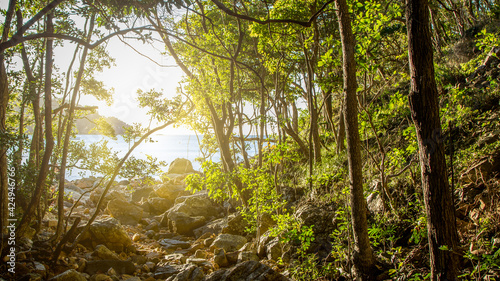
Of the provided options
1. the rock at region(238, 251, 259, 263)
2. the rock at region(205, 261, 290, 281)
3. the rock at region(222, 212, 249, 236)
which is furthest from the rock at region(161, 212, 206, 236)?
the rock at region(205, 261, 290, 281)

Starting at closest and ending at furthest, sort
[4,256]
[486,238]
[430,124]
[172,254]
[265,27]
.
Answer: [430,124] < [486,238] < [4,256] < [265,27] < [172,254]

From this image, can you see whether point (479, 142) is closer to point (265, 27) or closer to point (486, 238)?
point (486, 238)

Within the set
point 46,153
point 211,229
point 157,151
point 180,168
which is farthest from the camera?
point 157,151

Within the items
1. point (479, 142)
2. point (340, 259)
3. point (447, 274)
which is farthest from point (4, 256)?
point (479, 142)

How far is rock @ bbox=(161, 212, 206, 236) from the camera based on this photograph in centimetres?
980

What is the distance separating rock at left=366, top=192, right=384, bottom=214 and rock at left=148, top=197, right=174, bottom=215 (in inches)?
422

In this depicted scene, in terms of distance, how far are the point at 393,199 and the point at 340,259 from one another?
4.92ft

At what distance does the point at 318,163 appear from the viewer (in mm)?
8719

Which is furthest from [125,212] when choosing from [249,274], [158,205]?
[249,274]

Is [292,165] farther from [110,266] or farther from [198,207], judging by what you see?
[110,266]

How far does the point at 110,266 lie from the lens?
634 centimetres

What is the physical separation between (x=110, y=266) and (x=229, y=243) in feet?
9.73

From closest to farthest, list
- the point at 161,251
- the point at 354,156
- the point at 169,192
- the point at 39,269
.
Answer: the point at 354,156 → the point at 39,269 → the point at 161,251 → the point at 169,192

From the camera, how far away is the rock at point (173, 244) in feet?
27.1
